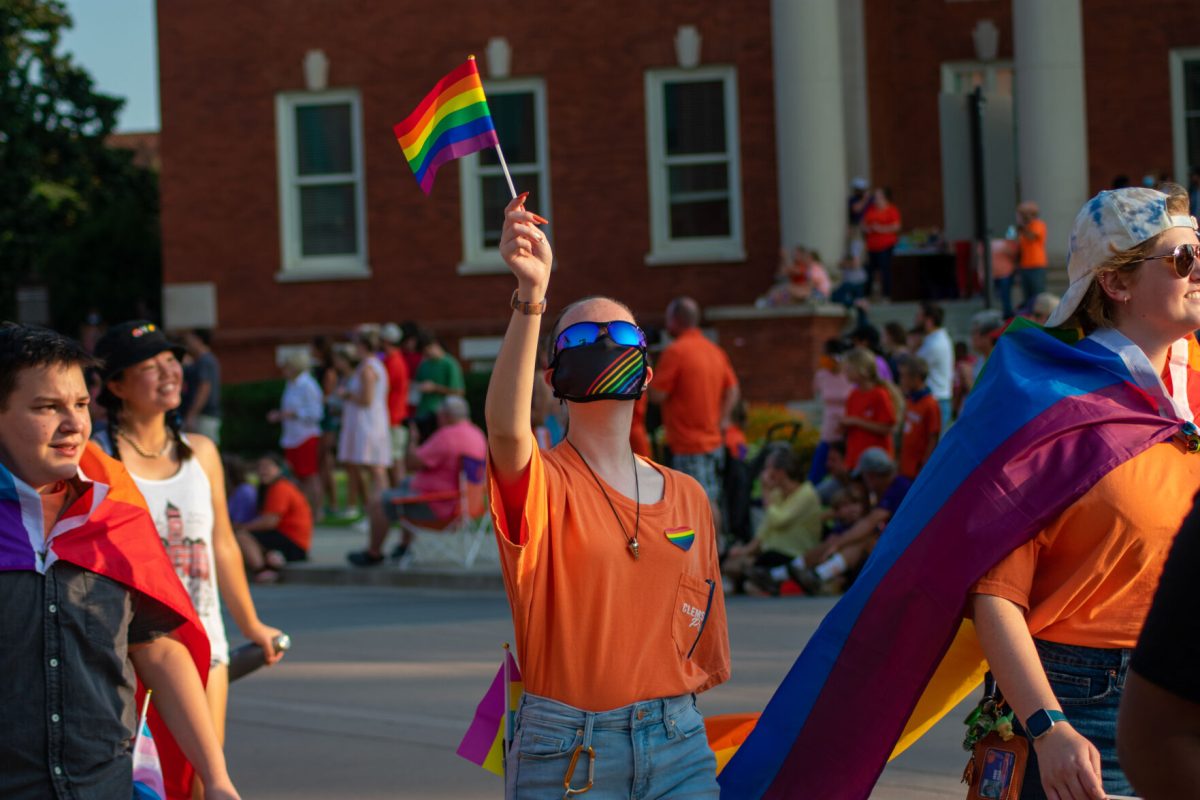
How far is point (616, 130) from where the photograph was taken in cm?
2505

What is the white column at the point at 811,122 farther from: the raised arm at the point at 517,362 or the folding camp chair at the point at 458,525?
the raised arm at the point at 517,362

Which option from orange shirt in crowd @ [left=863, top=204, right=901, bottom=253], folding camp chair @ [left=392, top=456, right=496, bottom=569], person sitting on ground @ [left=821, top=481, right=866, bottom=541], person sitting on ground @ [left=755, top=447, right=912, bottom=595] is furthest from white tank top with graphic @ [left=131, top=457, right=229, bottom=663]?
orange shirt in crowd @ [left=863, top=204, right=901, bottom=253]

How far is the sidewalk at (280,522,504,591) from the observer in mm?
15133

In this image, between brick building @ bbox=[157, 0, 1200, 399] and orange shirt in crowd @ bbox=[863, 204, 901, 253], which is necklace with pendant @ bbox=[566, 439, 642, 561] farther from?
brick building @ bbox=[157, 0, 1200, 399]

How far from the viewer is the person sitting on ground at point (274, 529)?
16016mm

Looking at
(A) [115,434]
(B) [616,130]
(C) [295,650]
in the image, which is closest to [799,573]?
(C) [295,650]

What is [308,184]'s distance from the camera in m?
26.1

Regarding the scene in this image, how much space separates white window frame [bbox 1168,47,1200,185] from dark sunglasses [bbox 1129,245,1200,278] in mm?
23334

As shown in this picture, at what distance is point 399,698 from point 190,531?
13.0 ft

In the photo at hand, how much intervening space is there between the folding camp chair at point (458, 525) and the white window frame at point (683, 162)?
935 cm

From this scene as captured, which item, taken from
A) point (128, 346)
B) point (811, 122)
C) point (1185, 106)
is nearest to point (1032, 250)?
point (811, 122)

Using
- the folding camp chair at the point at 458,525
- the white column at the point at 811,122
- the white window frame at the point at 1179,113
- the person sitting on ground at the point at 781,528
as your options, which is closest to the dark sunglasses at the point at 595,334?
the person sitting on ground at the point at 781,528

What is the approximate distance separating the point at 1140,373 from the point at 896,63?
2446cm

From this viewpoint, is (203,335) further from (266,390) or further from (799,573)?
(799,573)
